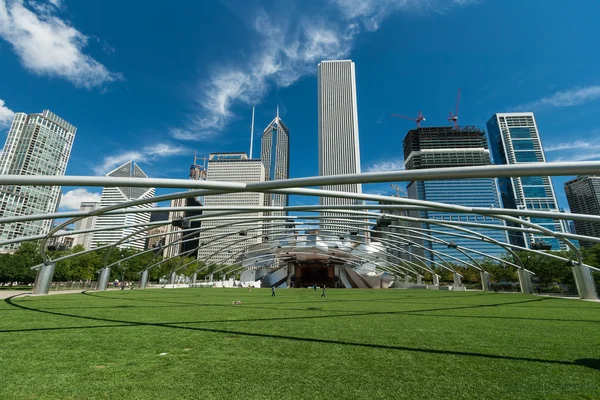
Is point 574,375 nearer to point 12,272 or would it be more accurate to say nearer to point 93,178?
point 93,178

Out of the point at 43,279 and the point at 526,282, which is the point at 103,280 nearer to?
the point at 43,279

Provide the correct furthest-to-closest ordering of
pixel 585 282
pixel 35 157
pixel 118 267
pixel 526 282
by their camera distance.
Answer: pixel 35 157 < pixel 118 267 < pixel 526 282 < pixel 585 282

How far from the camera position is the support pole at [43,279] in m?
27.2

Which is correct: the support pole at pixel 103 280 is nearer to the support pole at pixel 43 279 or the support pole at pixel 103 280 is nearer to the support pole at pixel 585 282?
the support pole at pixel 43 279

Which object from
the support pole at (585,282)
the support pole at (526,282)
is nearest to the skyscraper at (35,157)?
the support pole at (526,282)

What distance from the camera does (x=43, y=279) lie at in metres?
27.4

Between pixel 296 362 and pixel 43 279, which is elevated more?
pixel 43 279

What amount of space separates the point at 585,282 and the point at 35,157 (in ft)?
779

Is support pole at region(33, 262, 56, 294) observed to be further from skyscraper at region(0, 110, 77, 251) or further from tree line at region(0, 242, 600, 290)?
skyscraper at region(0, 110, 77, 251)

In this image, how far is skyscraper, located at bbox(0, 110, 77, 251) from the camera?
15074 centimetres

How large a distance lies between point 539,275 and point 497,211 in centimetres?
5379

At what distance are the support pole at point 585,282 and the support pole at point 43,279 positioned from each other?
49442 mm

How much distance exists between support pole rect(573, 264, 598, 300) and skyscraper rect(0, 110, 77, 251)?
197 meters

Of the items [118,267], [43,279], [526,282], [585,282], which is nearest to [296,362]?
[43,279]
